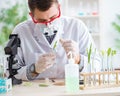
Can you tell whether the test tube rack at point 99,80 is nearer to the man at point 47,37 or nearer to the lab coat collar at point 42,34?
the man at point 47,37

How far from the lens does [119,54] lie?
4.82ft

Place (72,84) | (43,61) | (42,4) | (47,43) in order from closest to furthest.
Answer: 1. (72,84)
2. (43,61)
3. (42,4)
4. (47,43)

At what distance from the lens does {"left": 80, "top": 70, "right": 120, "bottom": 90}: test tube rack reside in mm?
1291

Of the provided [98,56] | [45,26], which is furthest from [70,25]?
[98,56]

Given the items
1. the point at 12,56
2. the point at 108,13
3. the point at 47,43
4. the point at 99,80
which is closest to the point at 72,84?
the point at 99,80

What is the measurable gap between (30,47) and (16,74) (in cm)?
24

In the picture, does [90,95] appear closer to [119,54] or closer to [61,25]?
[119,54]

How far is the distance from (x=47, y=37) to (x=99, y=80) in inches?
21.7

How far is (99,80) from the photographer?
4.39 ft

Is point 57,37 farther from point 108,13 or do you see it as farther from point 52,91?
point 108,13

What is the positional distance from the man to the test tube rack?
29cm

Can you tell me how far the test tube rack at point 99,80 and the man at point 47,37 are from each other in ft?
0.95

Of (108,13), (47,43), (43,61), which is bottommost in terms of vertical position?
(43,61)

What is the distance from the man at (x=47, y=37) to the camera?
1642mm
